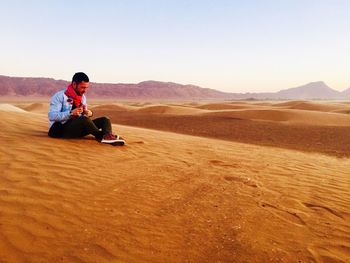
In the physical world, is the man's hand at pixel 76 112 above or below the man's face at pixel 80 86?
below

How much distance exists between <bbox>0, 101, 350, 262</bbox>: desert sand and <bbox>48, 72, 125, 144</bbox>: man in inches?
8.9

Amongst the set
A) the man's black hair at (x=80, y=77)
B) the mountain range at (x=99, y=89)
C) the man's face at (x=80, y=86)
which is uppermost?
the man's black hair at (x=80, y=77)

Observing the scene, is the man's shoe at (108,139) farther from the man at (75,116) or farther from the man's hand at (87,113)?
the man's hand at (87,113)

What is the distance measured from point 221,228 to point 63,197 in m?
1.70

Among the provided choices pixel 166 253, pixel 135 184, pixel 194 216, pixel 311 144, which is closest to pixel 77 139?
pixel 135 184

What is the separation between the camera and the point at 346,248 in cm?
330

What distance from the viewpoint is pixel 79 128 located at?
21.6ft

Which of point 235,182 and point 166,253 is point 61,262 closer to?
point 166,253

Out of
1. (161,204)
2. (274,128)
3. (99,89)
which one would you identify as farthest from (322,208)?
(99,89)

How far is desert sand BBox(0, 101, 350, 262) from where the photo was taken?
2.98 m

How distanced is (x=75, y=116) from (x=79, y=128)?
33cm

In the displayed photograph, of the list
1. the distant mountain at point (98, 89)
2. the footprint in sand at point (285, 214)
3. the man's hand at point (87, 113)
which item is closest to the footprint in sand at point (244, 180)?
the footprint in sand at point (285, 214)

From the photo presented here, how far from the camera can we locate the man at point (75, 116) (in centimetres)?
612

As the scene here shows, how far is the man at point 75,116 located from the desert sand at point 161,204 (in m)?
0.23
